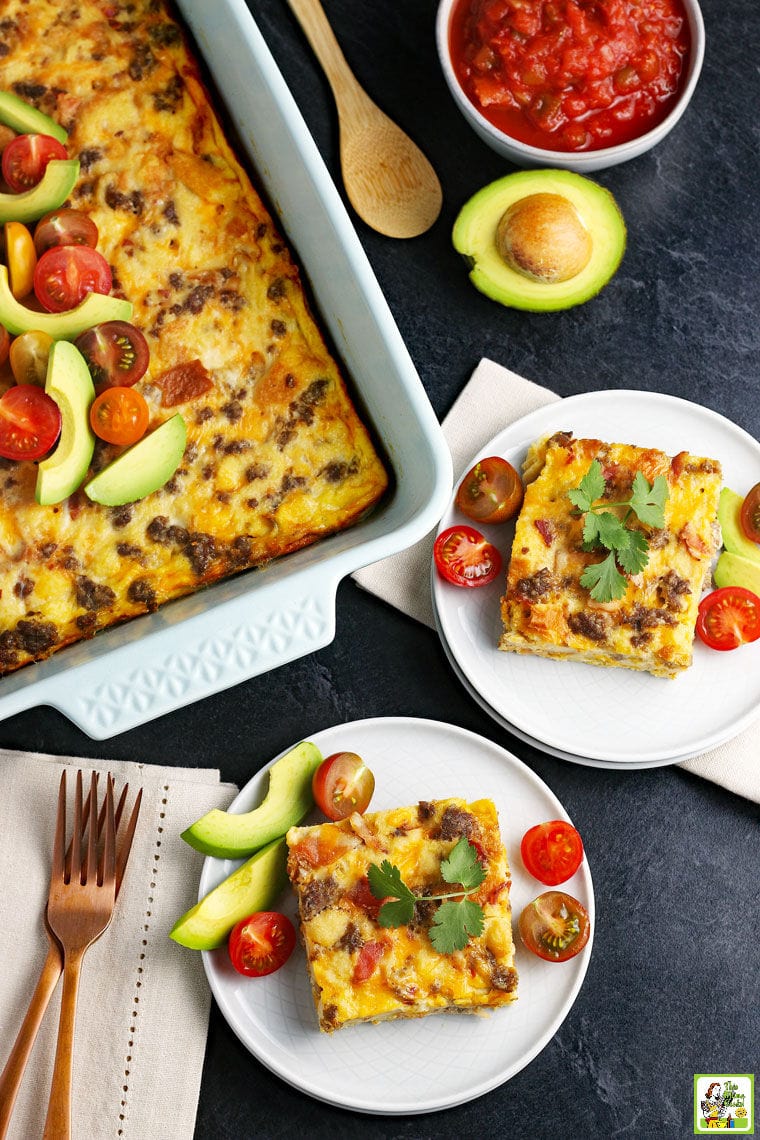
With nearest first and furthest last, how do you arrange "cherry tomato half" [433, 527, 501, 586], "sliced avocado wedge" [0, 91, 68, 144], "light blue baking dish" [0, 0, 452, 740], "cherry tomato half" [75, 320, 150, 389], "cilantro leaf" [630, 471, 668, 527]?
1. "light blue baking dish" [0, 0, 452, 740]
2. "cherry tomato half" [75, 320, 150, 389]
3. "sliced avocado wedge" [0, 91, 68, 144]
4. "cilantro leaf" [630, 471, 668, 527]
5. "cherry tomato half" [433, 527, 501, 586]

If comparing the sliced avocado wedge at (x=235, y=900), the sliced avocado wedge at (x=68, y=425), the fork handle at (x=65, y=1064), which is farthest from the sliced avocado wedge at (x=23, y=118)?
the fork handle at (x=65, y=1064)

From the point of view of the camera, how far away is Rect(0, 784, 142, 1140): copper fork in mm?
2967

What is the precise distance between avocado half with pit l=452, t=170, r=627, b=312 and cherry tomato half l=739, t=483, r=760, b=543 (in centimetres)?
77

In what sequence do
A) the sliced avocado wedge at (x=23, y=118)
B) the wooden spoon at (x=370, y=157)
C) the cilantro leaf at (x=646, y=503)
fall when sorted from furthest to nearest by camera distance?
the wooden spoon at (x=370, y=157) < the cilantro leaf at (x=646, y=503) < the sliced avocado wedge at (x=23, y=118)

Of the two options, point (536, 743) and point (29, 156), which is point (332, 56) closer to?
point (29, 156)

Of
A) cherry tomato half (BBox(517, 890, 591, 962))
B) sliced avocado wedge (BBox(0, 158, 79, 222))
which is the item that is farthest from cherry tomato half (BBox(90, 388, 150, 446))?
cherry tomato half (BBox(517, 890, 591, 962))

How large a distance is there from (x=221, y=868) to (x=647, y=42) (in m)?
2.67

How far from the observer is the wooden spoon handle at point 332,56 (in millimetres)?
3404

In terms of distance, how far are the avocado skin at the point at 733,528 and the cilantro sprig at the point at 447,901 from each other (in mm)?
1189

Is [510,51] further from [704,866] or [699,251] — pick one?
[704,866]

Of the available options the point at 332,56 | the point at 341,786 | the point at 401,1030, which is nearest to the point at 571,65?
the point at 332,56

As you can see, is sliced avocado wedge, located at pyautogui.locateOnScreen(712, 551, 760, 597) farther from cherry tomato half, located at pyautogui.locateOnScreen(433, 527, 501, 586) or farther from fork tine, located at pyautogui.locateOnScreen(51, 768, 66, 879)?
fork tine, located at pyautogui.locateOnScreen(51, 768, 66, 879)

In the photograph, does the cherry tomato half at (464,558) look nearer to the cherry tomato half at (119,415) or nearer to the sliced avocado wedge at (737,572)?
the sliced avocado wedge at (737,572)

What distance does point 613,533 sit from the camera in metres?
3.02
